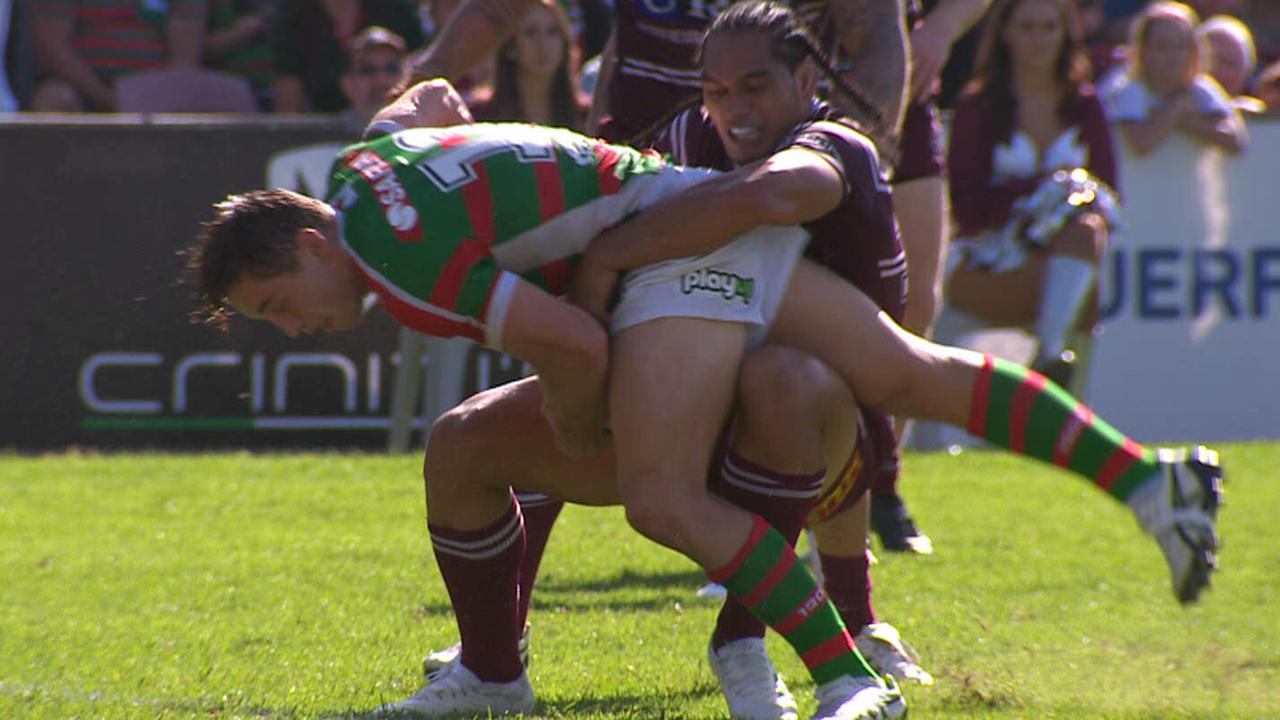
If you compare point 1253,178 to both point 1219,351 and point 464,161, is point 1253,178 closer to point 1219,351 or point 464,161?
point 1219,351

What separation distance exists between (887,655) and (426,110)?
1.51m

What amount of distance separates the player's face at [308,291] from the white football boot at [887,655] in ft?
4.54

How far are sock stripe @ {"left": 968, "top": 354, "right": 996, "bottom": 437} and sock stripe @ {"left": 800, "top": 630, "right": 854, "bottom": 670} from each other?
18.0 inches

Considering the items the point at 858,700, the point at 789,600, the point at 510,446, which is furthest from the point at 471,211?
the point at 858,700

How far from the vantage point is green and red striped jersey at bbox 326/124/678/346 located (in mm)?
3496

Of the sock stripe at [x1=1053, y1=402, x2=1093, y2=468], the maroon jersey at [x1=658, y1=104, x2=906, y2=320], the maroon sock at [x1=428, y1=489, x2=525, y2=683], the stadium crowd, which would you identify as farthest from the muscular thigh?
the stadium crowd

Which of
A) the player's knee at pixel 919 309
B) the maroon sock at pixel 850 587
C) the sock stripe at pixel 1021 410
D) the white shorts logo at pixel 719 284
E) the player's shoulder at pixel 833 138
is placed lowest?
the maroon sock at pixel 850 587

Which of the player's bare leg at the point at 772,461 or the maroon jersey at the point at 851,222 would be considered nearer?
the player's bare leg at the point at 772,461

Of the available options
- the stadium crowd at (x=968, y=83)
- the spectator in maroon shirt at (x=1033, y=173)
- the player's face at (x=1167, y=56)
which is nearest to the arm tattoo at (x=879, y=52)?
the stadium crowd at (x=968, y=83)

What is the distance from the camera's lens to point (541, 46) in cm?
877

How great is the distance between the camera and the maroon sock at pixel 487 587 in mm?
3951

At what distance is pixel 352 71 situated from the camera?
9.49m

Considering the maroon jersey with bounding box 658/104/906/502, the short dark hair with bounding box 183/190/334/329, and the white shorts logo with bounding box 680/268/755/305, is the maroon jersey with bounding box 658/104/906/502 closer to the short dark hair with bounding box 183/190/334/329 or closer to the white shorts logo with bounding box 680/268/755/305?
the white shorts logo with bounding box 680/268/755/305

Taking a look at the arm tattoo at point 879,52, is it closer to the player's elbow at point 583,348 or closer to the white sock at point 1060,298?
the player's elbow at point 583,348
